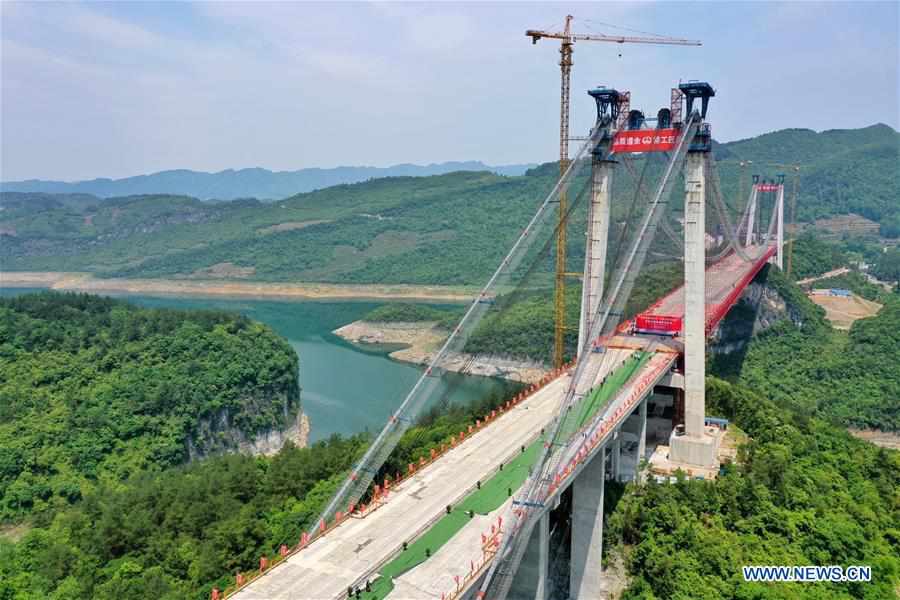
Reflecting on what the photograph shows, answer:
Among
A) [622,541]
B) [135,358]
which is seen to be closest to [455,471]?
[622,541]

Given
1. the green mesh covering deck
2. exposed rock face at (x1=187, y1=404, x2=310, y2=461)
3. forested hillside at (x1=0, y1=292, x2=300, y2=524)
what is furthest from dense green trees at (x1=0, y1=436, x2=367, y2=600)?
exposed rock face at (x1=187, y1=404, x2=310, y2=461)

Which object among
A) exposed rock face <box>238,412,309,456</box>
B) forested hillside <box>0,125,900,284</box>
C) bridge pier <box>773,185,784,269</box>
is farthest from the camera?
forested hillside <box>0,125,900,284</box>

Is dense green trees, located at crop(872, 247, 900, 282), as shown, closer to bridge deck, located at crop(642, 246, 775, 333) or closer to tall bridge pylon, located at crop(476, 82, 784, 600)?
bridge deck, located at crop(642, 246, 775, 333)

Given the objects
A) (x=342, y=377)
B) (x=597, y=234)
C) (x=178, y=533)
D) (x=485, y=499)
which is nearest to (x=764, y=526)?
(x=485, y=499)

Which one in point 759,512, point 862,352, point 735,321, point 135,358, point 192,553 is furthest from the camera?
point 735,321

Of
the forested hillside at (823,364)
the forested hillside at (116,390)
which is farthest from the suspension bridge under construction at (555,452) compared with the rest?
the forested hillside at (116,390)

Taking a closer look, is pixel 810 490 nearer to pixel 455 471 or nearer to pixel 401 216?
pixel 455 471

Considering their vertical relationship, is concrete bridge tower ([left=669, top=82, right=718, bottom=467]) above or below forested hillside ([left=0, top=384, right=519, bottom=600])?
above
